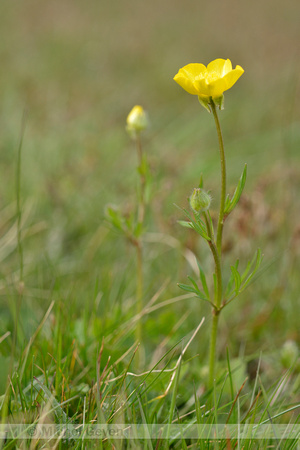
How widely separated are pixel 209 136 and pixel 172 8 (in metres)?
5.61

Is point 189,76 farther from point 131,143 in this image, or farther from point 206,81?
Result: point 131,143

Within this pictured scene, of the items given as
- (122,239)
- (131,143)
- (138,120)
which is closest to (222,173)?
(138,120)

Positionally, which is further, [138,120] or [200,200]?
[138,120]

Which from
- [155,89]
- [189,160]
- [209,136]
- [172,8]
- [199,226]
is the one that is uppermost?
[172,8]

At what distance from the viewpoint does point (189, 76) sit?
34.4 inches

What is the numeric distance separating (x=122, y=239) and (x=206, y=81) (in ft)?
4.15

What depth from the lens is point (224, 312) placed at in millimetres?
1573

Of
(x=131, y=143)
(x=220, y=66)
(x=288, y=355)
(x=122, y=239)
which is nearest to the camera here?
→ (x=220, y=66)

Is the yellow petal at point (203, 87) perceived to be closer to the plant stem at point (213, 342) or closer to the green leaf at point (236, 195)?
the green leaf at point (236, 195)

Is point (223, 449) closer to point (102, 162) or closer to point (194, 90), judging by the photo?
point (194, 90)

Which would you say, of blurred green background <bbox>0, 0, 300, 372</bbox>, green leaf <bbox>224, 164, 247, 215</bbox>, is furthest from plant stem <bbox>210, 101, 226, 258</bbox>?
blurred green background <bbox>0, 0, 300, 372</bbox>

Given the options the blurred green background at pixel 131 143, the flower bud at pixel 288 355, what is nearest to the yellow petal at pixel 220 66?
the blurred green background at pixel 131 143

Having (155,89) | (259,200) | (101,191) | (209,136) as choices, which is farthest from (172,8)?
(259,200)

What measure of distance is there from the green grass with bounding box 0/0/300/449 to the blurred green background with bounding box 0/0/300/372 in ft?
0.04
